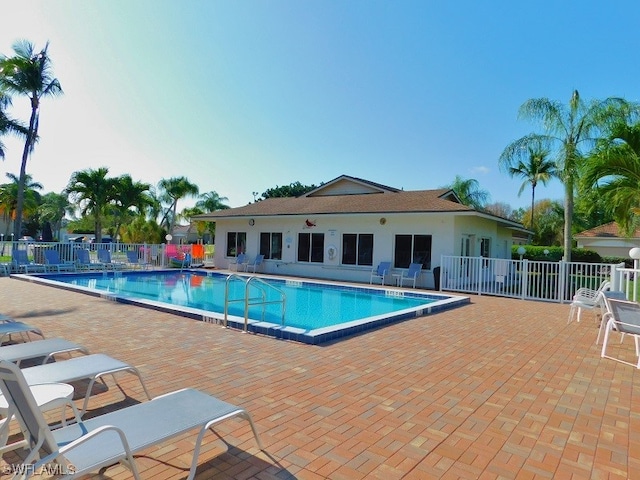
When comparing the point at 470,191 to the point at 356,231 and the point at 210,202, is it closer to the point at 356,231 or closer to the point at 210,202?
the point at 356,231

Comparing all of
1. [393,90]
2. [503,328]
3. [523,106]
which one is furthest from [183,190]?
[503,328]

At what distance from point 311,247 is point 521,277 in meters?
9.43

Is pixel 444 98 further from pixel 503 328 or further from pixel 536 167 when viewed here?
pixel 536 167

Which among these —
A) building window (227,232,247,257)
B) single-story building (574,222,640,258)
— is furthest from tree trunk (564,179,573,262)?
single-story building (574,222,640,258)

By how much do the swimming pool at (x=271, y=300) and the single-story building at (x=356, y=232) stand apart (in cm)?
258

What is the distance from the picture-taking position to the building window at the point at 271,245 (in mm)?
20734

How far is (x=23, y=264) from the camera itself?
16906 mm

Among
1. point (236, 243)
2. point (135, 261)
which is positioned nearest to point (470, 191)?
point (236, 243)

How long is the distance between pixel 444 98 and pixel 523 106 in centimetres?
362

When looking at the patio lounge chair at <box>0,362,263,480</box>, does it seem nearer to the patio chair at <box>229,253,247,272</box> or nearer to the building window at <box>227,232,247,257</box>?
the patio chair at <box>229,253,247,272</box>

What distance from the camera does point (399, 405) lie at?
163 inches

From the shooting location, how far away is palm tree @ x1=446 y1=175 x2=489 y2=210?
41.4m

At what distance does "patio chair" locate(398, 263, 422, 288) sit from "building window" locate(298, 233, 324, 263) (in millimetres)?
4304

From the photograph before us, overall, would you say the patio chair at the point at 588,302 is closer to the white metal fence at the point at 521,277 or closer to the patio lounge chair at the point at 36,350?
the white metal fence at the point at 521,277
